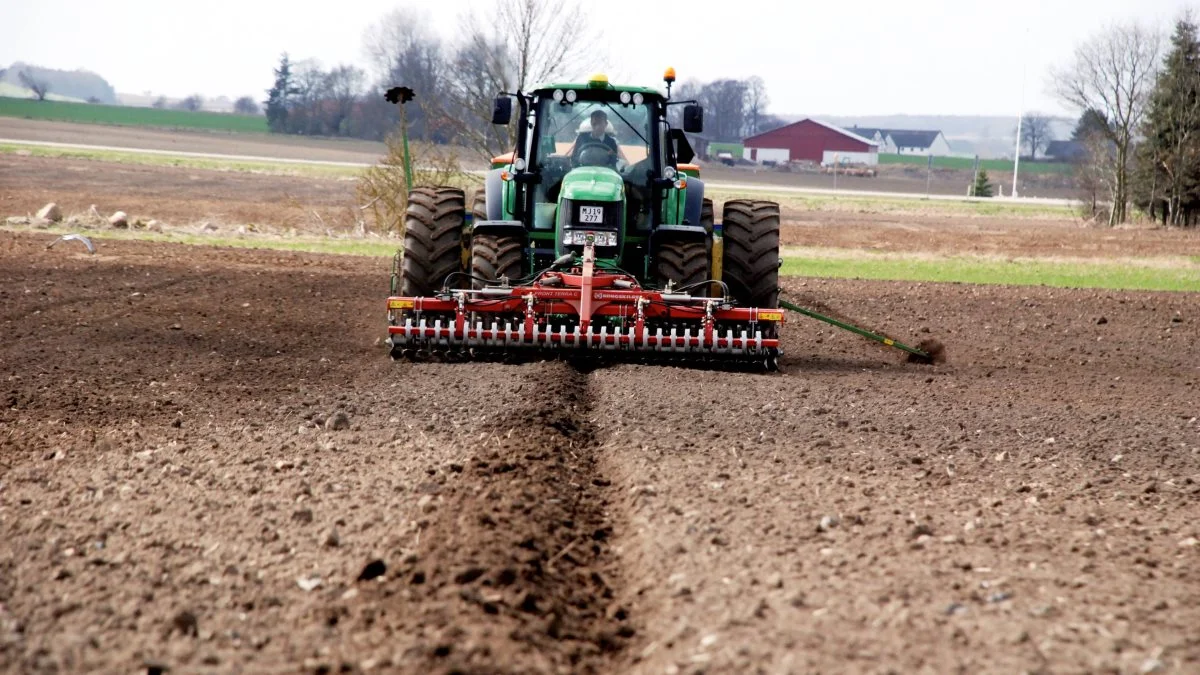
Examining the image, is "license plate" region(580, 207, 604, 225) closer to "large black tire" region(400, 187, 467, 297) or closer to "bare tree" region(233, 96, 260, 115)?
"large black tire" region(400, 187, 467, 297)

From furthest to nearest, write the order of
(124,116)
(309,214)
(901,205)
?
(124,116) < (901,205) < (309,214)

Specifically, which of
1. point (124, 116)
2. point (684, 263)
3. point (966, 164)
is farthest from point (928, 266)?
point (966, 164)

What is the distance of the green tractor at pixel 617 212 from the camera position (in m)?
11.2

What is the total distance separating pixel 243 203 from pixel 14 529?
30897 mm

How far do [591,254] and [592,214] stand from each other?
547 millimetres

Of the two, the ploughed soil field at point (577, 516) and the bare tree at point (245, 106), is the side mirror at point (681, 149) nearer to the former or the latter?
the ploughed soil field at point (577, 516)

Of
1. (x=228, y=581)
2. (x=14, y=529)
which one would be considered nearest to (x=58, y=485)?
(x=14, y=529)

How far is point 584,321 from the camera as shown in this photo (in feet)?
33.9

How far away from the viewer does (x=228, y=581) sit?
487cm

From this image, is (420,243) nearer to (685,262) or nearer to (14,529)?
(685,262)

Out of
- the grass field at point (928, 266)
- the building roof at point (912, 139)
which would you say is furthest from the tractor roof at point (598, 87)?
the building roof at point (912, 139)

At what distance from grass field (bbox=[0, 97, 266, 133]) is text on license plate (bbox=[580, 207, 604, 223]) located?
80.1 m

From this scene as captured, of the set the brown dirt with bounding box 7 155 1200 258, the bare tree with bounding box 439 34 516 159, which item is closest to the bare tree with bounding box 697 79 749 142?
the brown dirt with bounding box 7 155 1200 258

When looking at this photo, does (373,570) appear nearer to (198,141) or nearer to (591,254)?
(591,254)
